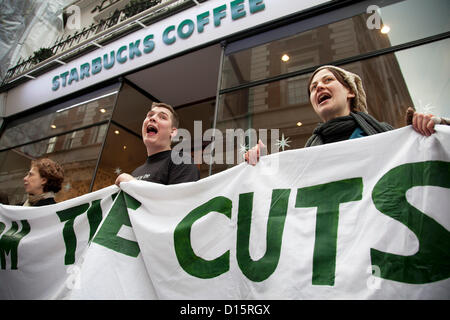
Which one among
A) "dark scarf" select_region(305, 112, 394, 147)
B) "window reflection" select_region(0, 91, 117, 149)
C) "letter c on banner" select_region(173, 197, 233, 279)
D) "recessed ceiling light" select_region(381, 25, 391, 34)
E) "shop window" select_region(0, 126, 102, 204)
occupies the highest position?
"recessed ceiling light" select_region(381, 25, 391, 34)

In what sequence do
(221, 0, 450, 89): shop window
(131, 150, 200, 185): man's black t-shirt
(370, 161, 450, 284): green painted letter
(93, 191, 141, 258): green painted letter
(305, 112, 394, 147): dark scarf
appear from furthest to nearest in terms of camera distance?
(221, 0, 450, 89): shop window
(131, 150, 200, 185): man's black t-shirt
(93, 191, 141, 258): green painted letter
(305, 112, 394, 147): dark scarf
(370, 161, 450, 284): green painted letter

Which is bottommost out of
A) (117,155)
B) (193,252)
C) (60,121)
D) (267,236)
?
(193,252)

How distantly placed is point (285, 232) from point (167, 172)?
49.7 inches

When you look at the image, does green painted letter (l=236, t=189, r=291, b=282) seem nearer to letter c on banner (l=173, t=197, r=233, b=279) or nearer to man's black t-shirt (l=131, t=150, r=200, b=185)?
letter c on banner (l=173, t=197, r=233, b=279)

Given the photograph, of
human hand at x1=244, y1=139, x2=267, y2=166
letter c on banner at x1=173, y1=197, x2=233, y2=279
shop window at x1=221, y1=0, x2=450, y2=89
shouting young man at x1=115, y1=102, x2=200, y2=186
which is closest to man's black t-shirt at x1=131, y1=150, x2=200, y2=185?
shouting young man at x1=115, y1=102, x2=200, y2=186

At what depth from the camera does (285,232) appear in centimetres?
151

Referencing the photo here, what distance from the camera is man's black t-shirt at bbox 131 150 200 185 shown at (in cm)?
231

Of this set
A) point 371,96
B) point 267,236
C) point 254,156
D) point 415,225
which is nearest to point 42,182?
point 254,156

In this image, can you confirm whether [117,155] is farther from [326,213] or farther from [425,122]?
[425,122]

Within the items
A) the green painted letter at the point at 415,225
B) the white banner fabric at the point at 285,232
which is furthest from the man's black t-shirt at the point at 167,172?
the green painted letter at the point at 415,225

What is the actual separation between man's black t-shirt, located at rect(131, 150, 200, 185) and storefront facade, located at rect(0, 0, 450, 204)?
5.26ft

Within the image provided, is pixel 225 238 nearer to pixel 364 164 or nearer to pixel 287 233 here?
pixel 287 233

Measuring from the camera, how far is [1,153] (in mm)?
7238

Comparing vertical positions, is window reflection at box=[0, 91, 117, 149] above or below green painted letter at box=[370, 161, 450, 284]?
above
